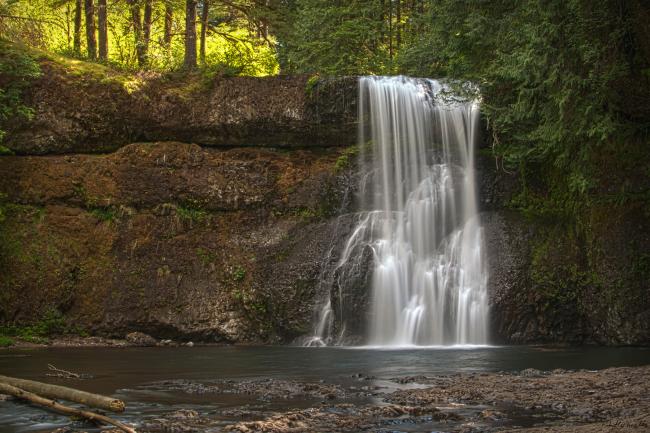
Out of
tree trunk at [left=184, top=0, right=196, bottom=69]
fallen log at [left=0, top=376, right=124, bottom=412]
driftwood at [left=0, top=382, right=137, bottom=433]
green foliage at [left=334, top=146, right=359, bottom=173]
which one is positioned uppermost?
tree trunk at [left=184, top=0, right=196, bottom=69]

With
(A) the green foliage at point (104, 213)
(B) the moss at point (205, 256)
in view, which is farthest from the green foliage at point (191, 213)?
(A) the green foliage at point (104, 213)

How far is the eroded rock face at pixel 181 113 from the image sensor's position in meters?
20.4

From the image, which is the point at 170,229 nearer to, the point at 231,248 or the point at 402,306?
the point at 231,248

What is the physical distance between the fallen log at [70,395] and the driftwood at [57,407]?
116mm

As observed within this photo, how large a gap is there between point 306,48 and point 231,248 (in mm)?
8667

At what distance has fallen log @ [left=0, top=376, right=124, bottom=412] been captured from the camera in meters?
7.52

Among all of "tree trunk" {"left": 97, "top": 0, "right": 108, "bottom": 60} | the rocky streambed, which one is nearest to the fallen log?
the rocky streambed

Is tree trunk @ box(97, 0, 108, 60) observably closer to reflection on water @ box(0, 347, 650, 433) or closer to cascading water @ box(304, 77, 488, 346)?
cascading water @ box(304, 77, 488, 346)

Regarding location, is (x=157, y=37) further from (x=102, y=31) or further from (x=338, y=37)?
(x=338, y=37)

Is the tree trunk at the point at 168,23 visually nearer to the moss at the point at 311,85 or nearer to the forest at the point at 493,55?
the forest at the point at 493,55

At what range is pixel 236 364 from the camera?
13109 mm

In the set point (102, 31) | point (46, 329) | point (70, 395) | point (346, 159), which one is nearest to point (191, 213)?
point (346, 159)

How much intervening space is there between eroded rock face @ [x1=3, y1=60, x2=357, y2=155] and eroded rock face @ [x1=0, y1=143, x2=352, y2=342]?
43 cm

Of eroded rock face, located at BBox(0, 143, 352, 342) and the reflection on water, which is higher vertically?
eroded rock face, located at BBox(0, 143, 352, 342)
